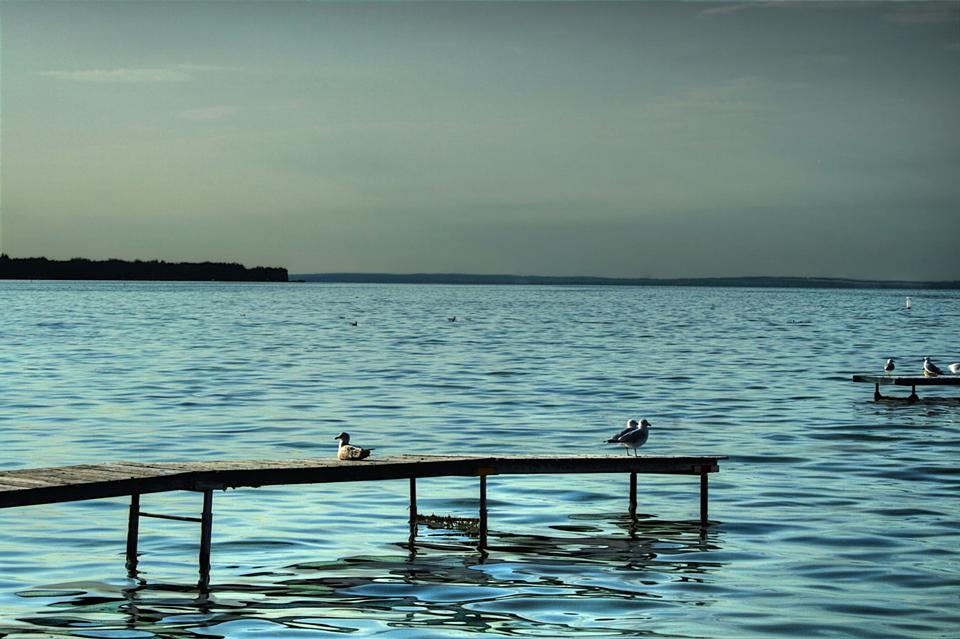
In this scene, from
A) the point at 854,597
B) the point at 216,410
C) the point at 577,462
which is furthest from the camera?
the point at 216,410

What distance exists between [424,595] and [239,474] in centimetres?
289

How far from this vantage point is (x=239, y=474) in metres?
16.5

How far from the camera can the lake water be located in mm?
14602

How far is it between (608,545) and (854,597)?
13.0 feet

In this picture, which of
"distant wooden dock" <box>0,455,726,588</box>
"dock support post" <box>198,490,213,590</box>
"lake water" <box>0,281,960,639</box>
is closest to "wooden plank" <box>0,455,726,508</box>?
"distant wooden dock" <box>0,455,726,588</box>

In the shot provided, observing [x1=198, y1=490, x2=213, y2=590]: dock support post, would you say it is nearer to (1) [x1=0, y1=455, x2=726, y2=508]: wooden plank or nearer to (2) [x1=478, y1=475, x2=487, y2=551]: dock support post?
(1) [x1=0, y1=455, x2=726, y2=508]: wooden plank

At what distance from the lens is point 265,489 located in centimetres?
2272

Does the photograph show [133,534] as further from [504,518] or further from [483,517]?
[504,518]

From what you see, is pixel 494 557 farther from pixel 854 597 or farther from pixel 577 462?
pixel 854 597

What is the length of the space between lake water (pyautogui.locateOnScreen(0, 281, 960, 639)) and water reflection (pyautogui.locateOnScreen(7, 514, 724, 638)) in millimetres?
49

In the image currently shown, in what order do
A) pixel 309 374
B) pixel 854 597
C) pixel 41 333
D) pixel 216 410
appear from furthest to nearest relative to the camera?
pixel 41 333
pixel 309 374
pixel 216 410
pixel 854 597

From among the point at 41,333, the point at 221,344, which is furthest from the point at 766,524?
the point at 41,333

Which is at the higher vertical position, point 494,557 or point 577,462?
point 577,462

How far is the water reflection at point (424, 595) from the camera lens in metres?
13.9
